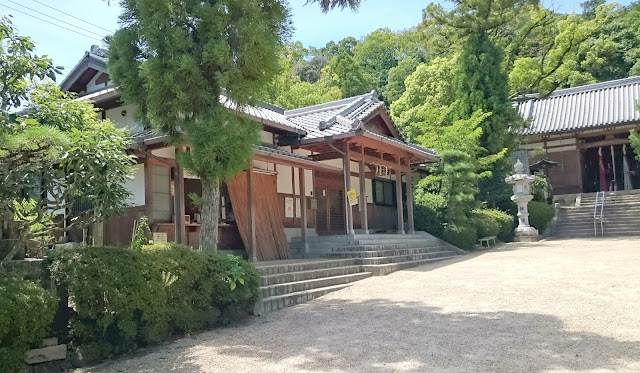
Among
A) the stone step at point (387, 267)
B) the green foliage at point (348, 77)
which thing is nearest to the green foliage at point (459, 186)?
the stone step at point (387, 267)

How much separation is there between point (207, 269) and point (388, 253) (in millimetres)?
7112

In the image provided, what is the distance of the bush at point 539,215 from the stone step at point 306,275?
11716mm

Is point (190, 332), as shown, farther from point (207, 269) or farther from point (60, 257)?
point (60, 257)

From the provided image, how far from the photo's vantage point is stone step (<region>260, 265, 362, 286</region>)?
31.3 feet

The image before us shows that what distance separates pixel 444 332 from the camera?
6.62m

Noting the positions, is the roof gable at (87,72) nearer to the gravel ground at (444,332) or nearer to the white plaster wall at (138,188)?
the white plaster wall at (138,188)

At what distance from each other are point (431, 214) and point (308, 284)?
9.44m

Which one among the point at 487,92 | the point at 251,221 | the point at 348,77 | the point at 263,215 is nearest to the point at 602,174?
the point at 487,92

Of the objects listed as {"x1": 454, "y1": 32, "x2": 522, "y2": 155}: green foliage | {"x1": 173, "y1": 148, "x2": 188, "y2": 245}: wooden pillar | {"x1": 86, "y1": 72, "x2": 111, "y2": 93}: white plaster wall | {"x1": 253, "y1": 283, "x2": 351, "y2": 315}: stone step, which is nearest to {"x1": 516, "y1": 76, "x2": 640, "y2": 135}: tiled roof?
{"x1": 454, "y1": 32, "x2": 522, "y2": 155}: green foliage

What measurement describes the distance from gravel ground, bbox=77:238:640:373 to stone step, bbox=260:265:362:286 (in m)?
0.66

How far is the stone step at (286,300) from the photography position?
8.64m

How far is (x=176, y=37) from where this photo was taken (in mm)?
7906

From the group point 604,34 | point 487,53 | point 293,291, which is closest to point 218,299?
point 293,291

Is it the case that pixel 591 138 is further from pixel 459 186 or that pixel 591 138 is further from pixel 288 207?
pixel 288 207
